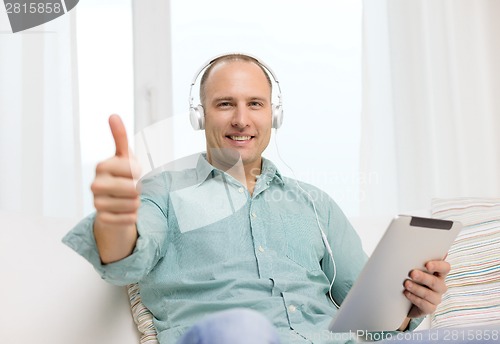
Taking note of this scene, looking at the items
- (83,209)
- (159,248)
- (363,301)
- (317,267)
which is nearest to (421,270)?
(363,301)

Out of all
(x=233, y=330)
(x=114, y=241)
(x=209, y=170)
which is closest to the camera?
(x=233, y=330)

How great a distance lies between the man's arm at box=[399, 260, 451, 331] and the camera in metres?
1.20

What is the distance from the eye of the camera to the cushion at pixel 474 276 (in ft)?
4.98

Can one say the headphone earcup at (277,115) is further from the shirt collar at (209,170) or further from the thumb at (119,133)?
the thumb at (119,133)

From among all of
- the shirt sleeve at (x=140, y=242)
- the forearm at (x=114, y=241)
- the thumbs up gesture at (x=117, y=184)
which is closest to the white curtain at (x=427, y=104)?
the shirt sleeve at (x=140, y=242)

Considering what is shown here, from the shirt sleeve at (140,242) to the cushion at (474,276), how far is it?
2.06ft

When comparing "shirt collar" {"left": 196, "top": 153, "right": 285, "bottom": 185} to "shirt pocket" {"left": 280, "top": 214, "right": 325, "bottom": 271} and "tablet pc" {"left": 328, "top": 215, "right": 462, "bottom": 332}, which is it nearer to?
"shirt pocket" {"left": 280, "top": 214, "right": 325, "bottom": 271}

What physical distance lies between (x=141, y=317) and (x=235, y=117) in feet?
1.48

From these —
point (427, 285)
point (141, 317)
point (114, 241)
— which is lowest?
point (141, 317)

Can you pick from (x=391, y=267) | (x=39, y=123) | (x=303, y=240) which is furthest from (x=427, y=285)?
(x=39, y=123)

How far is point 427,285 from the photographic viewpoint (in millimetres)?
1210

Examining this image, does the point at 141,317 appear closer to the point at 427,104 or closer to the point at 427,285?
the point at 427,285

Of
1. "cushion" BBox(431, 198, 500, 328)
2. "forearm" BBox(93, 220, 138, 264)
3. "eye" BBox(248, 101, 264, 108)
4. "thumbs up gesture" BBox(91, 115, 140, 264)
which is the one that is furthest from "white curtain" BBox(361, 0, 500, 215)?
"thumbs up gesture" BBox(91, 115, 140, 264)

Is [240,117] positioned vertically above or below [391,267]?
above
